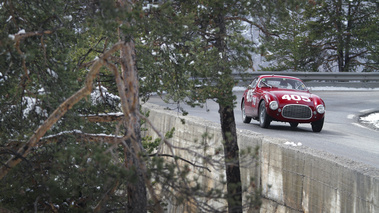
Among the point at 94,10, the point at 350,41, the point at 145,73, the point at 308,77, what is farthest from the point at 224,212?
the point at 350,41

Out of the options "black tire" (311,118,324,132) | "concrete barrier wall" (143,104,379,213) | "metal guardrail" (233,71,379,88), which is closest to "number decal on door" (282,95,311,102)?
"black tire" (311,118,324,132)

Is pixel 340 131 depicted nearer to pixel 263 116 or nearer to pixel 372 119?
pixel 263 116

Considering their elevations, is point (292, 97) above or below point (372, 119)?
above

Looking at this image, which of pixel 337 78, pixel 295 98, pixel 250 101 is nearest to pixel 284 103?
pixel 295 98

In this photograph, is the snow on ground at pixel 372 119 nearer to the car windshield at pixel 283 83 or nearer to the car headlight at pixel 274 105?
the car windshield at pixel 283 83

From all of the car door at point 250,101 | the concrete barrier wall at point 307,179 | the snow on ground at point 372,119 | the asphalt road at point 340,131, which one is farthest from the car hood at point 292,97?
the snow on ground at point 372,119

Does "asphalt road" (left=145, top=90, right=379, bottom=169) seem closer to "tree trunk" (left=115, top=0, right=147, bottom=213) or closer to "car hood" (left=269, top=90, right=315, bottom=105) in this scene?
"car hood" (left=269, top=90, right=315, bottom=105)

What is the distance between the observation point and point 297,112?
15.0 meters

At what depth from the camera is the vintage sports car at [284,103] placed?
15.0m

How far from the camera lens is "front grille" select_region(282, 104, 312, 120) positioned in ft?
49.1

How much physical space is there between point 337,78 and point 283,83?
1347 cm

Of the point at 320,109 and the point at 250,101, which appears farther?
the point at 250,101

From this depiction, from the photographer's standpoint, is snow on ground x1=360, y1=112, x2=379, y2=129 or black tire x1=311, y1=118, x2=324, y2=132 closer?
black tire x1=311, y1=118, x2=324, y2=132

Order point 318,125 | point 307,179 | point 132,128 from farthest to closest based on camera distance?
point 318,125 → point 307,179 → point 132,128
